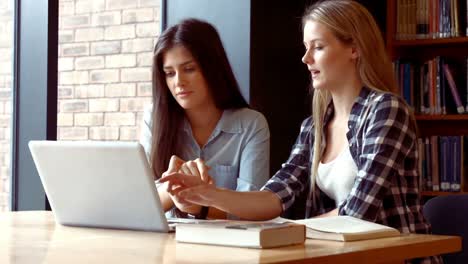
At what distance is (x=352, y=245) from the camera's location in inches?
63.5

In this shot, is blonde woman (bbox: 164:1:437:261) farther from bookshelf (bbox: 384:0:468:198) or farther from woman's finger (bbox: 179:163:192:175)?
bookshelf (bbox: 384:0:468:198)

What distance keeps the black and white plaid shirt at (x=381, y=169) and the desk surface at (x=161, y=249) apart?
34 cm

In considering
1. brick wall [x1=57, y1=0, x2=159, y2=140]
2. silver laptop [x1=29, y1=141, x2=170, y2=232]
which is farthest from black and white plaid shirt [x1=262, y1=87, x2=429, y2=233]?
brick wall [x1=57, y1=0, x2=159, y2=140]

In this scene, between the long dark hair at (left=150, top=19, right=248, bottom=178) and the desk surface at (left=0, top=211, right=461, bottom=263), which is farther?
the long dark hair at (left=150, top=19, right=248, bottom=178)

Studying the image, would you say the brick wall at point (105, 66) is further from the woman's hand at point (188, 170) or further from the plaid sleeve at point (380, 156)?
the plaid sleeve at point (380, 156)

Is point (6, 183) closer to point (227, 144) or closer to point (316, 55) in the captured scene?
point (227, 144)

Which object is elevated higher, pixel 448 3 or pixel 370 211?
pixel 448 3

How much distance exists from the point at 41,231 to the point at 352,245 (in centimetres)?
69

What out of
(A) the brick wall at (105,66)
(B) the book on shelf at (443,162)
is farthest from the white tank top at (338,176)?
(B) the book on shelf at (443,162)

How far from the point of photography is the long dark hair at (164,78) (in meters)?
2.75

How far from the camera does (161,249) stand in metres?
1.53

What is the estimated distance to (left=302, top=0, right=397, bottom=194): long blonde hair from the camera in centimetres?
236

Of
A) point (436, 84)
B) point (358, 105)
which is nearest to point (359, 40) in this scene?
point (358, 105)

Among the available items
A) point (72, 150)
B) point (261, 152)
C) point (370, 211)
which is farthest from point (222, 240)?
point (261, 152)
